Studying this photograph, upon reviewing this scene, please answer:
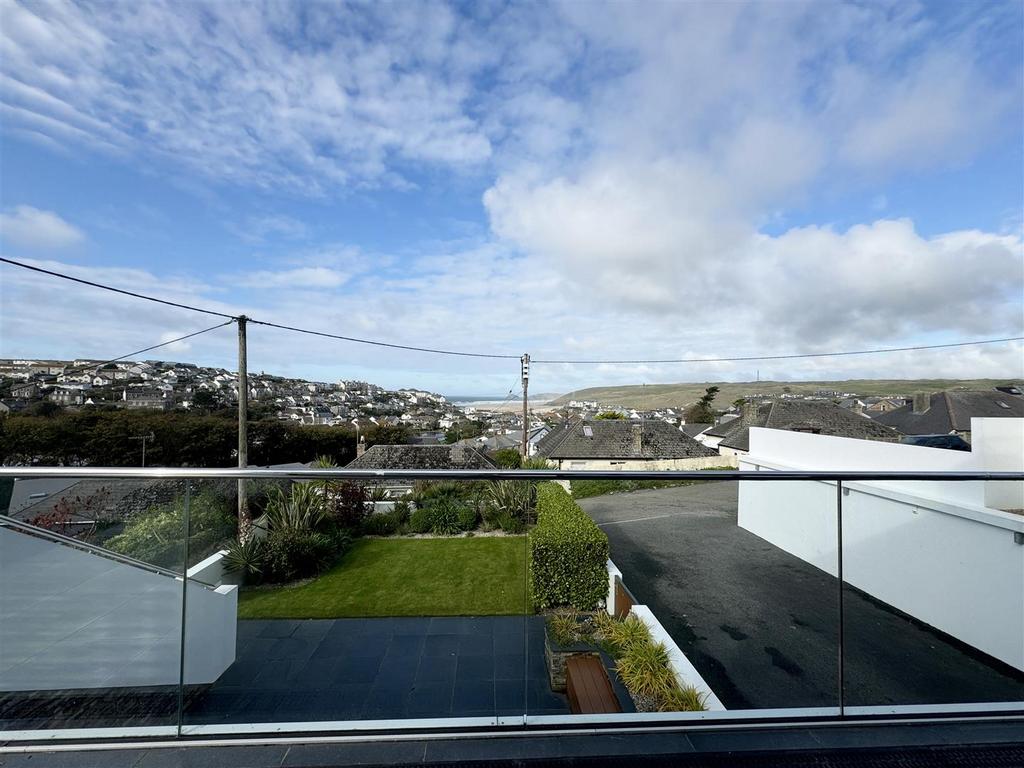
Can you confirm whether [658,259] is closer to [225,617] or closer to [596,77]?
[596,77]

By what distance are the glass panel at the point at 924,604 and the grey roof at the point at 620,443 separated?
18364mm

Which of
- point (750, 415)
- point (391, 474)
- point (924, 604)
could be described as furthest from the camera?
point (750, 415)

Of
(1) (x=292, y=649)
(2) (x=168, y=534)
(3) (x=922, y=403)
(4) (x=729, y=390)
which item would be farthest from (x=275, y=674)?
(4) (x=729, y=390)

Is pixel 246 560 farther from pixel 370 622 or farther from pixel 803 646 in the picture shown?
pixel 803 646

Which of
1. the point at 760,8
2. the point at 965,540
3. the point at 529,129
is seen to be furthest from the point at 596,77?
the point at 965,540

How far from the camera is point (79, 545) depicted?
1678 millimetres

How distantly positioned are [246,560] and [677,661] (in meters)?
2.93

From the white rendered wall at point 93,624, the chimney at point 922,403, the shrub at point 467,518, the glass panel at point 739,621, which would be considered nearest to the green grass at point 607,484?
the glass panel at point 739,621

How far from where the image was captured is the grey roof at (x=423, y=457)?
16.2 meters

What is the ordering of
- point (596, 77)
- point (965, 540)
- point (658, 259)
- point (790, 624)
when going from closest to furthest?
point (790, 624) → point (965, 540) → point (596, 77) → point (658, 259)

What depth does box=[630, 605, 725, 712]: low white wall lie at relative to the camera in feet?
8.16

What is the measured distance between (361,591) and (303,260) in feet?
82.4

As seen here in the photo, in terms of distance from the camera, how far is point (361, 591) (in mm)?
2381

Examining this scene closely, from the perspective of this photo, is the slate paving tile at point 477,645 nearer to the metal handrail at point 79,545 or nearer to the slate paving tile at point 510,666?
the slate paving tile at point 510,666
